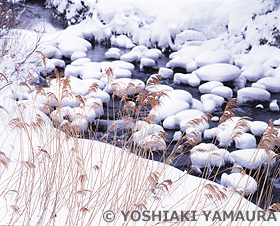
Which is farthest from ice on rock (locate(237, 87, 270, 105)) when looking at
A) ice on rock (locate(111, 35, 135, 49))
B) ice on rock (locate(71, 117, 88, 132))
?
ice on rock (locate(111, 35, 135, 49))

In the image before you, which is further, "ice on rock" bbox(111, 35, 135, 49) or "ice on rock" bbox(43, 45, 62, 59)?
"ice on rock" bbox(111, 35, 135, 49)

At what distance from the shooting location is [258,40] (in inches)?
287

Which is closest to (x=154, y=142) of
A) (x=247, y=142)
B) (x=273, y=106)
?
(x=247, y=142)

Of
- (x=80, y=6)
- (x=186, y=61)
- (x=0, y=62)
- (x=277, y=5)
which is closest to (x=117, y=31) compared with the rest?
(x=80, y=6)

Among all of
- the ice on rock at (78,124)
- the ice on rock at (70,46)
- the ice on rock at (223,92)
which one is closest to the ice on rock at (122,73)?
the ice on rock at (223,92)

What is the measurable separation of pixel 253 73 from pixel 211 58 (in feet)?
3.22

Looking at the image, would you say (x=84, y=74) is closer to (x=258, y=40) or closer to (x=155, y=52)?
(x=155, y=52)

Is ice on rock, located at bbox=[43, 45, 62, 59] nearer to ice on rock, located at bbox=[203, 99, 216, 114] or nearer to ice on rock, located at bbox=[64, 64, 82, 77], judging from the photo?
ice on rock, located at bbox=[64, 64, 82, 77]

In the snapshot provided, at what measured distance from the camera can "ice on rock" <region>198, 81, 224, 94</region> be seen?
5491 millimetres

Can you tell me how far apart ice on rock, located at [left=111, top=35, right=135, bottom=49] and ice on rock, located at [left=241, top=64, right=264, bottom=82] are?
364cm

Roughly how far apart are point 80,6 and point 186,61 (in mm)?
5525

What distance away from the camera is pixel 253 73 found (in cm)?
607

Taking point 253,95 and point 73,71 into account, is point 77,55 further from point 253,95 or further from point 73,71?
point 253,95

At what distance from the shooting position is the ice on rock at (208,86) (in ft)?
18.0
